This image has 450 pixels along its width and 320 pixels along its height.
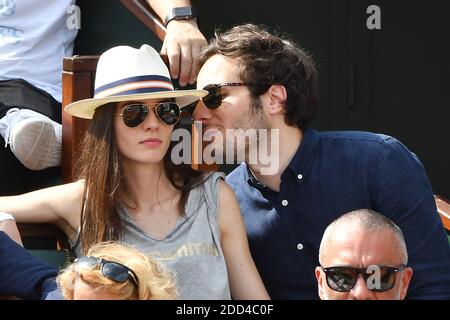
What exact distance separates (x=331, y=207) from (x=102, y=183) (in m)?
0.69

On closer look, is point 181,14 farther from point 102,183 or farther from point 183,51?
point 102,183

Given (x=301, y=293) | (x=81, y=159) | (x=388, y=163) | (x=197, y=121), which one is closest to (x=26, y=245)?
(x=81, y=159)

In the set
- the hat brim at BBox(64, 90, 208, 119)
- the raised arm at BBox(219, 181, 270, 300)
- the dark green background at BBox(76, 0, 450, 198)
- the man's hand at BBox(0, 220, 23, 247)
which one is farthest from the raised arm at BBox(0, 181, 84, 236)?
the dark green background at BBox(76, 0, 450, 198)

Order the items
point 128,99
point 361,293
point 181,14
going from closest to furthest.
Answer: point 361,293 < point 128,99 < point 181,14

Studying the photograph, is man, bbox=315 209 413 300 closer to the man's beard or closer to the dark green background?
the man's beard

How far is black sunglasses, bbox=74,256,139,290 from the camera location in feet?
8.13

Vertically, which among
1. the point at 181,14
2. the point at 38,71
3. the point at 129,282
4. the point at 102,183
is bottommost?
the point at 129,282

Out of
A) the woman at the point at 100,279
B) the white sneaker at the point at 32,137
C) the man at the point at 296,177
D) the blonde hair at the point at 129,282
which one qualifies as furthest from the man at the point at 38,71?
the blonde hair at the point at 129,282

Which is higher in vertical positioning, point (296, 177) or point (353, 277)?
point (296, 177)

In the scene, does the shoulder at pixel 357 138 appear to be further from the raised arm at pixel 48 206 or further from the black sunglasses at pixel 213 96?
the raised arm at pixel 48 206

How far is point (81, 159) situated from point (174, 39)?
550 mm

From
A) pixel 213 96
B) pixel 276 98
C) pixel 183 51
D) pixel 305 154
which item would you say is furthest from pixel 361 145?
pixel 183 51

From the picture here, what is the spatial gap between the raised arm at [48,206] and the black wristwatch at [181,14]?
0.74m

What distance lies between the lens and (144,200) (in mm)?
3172
